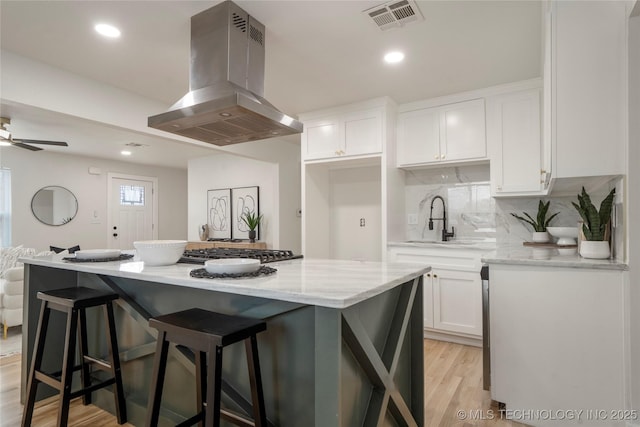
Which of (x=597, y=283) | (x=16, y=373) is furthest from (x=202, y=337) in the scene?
(x=16, y=373)

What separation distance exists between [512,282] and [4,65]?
3.77 m

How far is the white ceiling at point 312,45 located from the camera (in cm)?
206

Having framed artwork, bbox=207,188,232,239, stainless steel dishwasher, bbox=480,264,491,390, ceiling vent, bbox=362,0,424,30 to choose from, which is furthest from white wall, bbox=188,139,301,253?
stainless steel dishwasher, bbox=480,264,491,390

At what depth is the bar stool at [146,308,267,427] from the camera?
123cm

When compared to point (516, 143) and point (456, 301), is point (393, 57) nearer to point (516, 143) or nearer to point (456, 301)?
point (516, 143)

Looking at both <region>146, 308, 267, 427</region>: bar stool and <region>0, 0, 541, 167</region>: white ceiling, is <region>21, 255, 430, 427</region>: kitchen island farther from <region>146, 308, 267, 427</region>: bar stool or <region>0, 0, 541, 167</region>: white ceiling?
<region>0, 0, 541, 167</region>: white ceiling

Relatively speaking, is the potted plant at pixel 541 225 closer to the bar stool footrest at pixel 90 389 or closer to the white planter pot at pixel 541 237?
the white planter pot at pixel 541 237

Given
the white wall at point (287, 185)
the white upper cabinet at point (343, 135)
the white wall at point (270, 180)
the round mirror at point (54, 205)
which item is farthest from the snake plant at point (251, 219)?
the round mirror at point (54, 205)

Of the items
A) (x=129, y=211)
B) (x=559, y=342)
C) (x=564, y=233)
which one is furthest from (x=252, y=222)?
(x=559, y=342)

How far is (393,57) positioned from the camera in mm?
2664

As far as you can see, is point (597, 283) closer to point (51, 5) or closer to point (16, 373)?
point (51, 5)

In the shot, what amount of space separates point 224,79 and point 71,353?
1693 millimetres

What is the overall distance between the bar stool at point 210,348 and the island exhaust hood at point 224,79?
110 centimetres

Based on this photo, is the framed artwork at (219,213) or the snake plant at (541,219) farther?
the framed artwork at (219,213)
